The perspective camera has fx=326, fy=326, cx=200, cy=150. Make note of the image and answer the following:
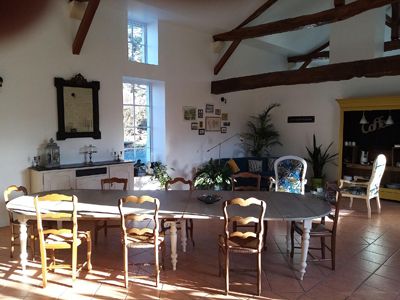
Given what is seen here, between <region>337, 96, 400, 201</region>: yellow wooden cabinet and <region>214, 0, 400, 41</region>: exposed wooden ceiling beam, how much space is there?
5.99 feet

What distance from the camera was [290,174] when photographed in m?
4.98

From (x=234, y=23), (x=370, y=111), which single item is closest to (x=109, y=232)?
(x=234, y=23)

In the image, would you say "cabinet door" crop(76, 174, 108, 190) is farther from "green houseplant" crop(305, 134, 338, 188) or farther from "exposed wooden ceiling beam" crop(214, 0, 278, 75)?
"green houseplant" crop(305, 134, 338, 188)

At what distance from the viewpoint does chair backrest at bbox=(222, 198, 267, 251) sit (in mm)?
2662

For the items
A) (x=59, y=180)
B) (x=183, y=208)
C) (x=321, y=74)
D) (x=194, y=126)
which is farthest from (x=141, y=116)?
(x=183, y=208)

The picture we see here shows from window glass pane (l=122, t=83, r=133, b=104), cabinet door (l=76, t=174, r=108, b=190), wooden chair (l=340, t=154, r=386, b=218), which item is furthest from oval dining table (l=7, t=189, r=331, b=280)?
window glass pane (l=122, t=83, r=133, b=104)

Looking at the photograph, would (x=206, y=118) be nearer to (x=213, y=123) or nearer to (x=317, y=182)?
(x=213, y=123)

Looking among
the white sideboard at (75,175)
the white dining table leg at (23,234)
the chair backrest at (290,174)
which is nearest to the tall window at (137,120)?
the white sideboard at (75,175)

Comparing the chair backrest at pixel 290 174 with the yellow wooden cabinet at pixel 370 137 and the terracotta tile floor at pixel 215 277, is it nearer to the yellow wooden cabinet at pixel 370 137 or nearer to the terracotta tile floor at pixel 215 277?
the terracotta tile floor at pixel 215 277

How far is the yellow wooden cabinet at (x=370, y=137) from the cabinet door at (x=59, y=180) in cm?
528

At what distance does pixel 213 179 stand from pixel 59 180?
9.50 ft

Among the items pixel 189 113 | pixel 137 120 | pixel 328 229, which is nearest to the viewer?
pixel 328 229

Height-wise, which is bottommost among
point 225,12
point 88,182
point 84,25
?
point 88,182

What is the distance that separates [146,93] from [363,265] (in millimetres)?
4992
